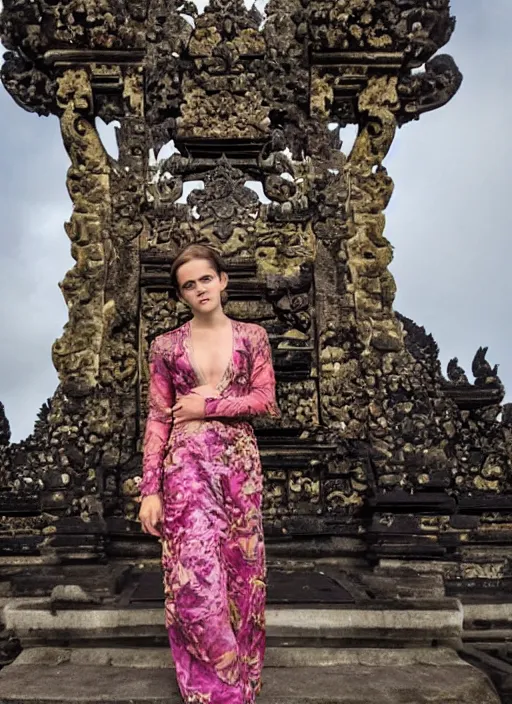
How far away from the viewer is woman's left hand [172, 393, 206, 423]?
3.92m

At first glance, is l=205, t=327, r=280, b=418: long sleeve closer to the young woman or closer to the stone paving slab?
the young woman

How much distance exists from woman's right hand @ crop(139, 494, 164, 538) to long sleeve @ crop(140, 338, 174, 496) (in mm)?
36

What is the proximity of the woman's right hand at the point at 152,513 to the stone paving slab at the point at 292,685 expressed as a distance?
36.5 inches

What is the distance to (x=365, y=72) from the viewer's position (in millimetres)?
7777

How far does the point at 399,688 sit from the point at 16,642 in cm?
272

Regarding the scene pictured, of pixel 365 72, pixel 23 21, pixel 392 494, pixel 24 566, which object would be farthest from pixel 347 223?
pixel 24 566

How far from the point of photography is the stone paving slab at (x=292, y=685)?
3.94 m

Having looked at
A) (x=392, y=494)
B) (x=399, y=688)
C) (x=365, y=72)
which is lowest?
(x=399, y=688)

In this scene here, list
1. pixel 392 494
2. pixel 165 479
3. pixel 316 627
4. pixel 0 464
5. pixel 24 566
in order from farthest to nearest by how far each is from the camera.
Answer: pixel 0 464, pixel 24 566, pixel 392 494, pixel 316 627, pixel 165 479

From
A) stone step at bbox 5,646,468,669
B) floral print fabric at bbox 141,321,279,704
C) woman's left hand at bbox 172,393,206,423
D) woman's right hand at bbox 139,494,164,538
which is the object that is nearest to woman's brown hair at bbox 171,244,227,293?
floral print fabric at bbox 141,321,279,704

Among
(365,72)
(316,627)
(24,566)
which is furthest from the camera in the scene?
(365,72)

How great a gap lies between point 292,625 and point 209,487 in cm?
161

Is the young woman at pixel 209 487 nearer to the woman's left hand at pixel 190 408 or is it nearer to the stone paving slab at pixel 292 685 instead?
the woman's left hand at pixel 190 408

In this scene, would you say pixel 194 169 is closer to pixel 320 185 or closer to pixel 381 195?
pixel 320 185
